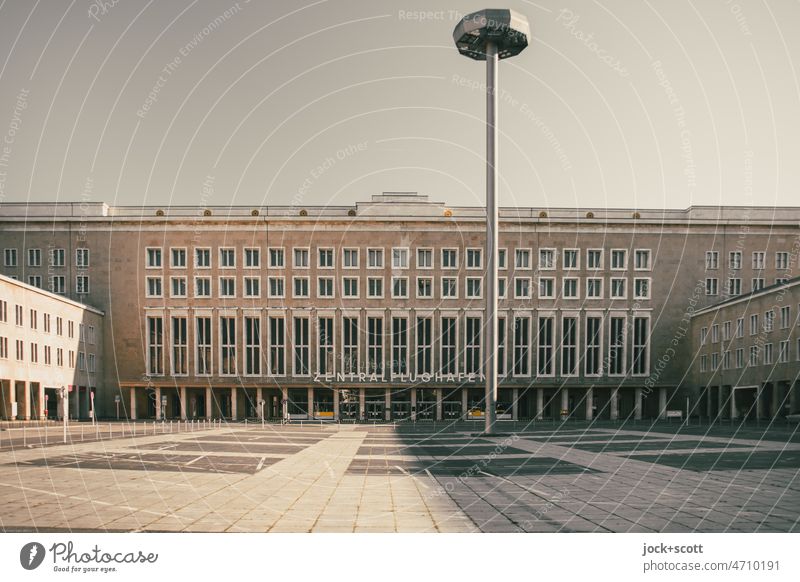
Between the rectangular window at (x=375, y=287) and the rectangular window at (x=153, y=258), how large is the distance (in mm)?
22787

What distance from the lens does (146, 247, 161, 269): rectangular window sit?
243 ft

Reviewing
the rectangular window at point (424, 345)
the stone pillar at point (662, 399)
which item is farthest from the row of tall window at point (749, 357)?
the rectangular window at point (424, 345)

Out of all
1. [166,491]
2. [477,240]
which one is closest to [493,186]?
[166,491]

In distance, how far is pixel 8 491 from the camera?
45.7ft

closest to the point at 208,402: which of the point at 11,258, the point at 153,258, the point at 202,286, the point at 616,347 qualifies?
the point at 202,286

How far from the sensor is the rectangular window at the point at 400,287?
75.2 metres

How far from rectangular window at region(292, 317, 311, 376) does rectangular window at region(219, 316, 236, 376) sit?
663 centimetres

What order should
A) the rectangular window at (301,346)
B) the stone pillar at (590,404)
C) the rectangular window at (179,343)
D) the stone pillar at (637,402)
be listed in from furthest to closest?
the stone pillar at (637,402) < the stone pillar at (590,404) < the rectangular window at (301,346) < the rectangular window at (179,343)

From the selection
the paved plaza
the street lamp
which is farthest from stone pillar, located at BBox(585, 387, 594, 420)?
the paved plaza

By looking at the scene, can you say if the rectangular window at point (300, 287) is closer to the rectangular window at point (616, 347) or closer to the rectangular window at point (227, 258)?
the rectangular window at point (227, 258)

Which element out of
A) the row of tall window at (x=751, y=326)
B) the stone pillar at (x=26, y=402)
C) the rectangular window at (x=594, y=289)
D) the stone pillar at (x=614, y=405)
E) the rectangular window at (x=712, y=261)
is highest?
the rectangular window at (x=712, y=261)

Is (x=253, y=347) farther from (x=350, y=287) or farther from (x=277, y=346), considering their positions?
(x=350, y=287)

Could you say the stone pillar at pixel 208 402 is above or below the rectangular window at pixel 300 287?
below

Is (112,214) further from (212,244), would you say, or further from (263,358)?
(263,358)
